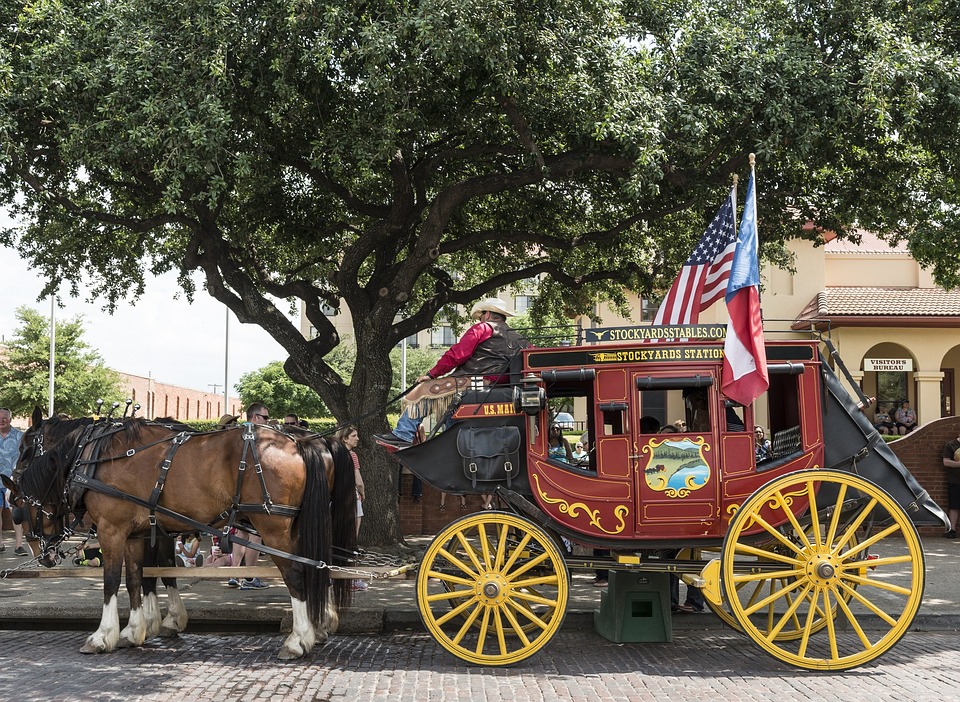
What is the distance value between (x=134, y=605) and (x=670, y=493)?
4.46 meters

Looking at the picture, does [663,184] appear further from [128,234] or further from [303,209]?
[128,234]

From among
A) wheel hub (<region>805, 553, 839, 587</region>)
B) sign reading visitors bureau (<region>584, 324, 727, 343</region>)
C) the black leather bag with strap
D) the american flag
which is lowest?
wheel hub (<region>805, 553, 839, 587</region>)

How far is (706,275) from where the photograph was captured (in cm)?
834

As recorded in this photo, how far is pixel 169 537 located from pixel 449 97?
579cm

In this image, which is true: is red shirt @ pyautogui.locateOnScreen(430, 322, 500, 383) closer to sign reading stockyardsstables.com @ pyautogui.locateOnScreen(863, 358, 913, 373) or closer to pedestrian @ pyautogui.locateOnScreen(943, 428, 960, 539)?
pedestrian @ pyautogui.locateOnScreen(943, 428, 960, 539)

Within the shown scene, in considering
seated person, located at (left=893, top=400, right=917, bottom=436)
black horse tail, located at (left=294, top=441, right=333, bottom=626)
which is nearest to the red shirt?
black horse tail, located at (left=294, top=441, right=333, bottom=626)

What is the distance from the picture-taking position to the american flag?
8.01 meters

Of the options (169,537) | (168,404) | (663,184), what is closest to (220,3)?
(169,537)

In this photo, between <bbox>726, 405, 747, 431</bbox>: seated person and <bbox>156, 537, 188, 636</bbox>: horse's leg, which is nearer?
<bbox>726, 405, 747, 431</bbox>: seated person

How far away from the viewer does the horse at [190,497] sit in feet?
23.9

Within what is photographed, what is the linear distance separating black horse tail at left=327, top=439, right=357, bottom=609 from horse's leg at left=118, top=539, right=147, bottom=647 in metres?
1.61

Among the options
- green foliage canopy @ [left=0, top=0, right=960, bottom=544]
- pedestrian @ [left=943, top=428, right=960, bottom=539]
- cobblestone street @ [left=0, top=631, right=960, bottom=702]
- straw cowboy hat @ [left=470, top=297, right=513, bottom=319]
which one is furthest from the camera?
pedestrian @ [left=943, top=428, right=960, bottom=539]

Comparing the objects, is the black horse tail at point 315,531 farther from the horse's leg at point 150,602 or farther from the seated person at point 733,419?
the seated person at point 733,419

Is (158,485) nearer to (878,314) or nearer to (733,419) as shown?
(733,419)
